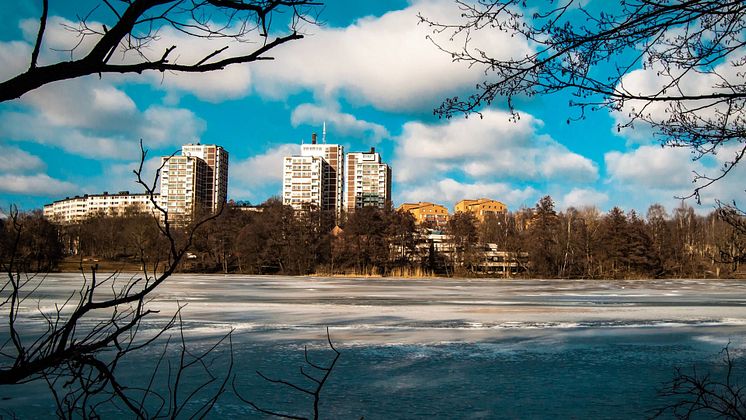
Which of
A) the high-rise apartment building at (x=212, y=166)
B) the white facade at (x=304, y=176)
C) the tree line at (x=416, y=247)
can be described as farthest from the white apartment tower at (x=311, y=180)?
the tree line at (x=416, y=247)

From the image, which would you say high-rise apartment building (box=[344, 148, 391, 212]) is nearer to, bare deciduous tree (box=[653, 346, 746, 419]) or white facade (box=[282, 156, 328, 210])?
white facade (box=[282, 156, 328, 210])

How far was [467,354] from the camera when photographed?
6711mm

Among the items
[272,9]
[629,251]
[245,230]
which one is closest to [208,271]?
[245,230]

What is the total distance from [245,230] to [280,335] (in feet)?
115

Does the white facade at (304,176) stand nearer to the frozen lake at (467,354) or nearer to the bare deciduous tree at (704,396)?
the frozen lake at (467,354)

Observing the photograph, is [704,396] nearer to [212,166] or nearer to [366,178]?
[212,166]

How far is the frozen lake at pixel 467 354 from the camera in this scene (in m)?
4.57

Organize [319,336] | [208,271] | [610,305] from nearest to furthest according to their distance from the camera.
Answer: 1. [319,336]
2. [610,305]
3. [208,271]

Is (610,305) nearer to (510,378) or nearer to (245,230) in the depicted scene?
(510,378)

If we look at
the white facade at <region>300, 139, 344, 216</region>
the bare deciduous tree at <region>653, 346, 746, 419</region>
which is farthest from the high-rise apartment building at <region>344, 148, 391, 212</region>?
the bare deciduous tree at <region>653, 346, 746, 419</region>

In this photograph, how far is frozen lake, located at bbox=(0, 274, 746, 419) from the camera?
457 centimetres

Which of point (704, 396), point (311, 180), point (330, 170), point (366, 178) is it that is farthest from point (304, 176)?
point (704, 396)

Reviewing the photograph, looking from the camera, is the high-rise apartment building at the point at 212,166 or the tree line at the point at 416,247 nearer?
the tree line at the point at 416,247

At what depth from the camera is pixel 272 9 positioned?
168cm
